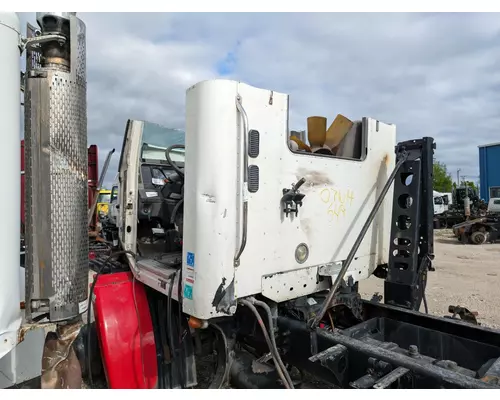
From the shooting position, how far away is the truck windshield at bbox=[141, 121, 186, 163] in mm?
3844

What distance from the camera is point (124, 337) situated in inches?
115

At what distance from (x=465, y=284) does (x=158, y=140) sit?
6953 millimetres

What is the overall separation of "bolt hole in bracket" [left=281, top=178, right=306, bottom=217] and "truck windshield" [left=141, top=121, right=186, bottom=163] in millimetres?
1767

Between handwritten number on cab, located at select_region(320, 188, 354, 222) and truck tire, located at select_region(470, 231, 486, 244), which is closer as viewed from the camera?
handwritten number on cab, located at select_region(320, 188, 354, 222)

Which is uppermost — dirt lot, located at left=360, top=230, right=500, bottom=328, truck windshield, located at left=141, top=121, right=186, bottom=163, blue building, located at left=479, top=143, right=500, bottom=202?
blue building, located at left=479, top=143, right=500, bottom=202

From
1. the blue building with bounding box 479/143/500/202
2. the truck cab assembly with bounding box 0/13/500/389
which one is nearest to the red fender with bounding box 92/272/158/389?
the truck cab assembly with bounding box 0/13/500/389

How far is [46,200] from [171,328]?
1.54 meters

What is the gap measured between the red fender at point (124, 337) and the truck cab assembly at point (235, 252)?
0.01m

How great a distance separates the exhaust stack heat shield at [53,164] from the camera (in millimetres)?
1818

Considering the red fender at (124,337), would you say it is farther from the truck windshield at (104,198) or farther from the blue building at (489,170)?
the blue building at (489,170)

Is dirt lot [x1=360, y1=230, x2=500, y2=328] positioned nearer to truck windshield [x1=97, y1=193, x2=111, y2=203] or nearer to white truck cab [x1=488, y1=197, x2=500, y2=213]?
white truck cab [x1=488, y1=197, x2=500, y2=213]

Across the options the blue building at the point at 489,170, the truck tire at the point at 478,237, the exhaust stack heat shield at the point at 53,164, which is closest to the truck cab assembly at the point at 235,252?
the exhaust stack heat shield at the point at 53,164

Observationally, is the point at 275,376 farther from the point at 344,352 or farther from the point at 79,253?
the point at 79,253

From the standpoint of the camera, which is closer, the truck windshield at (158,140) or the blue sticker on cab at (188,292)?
the blue sticker on cab at (188,292)
